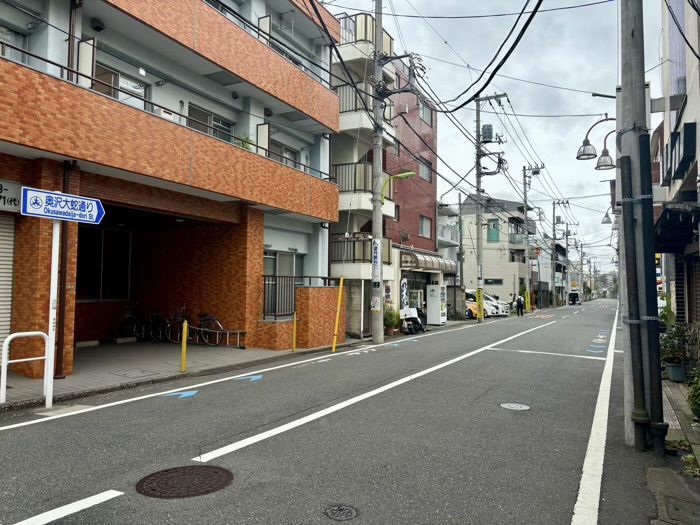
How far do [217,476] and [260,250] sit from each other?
1053 cm

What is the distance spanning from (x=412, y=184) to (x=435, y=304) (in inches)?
262

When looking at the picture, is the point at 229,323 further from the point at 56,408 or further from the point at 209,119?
the point at 56,408

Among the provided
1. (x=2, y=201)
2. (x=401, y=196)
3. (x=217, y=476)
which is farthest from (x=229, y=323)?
(x=401, y=196)

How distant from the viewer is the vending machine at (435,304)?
25453 millimetres

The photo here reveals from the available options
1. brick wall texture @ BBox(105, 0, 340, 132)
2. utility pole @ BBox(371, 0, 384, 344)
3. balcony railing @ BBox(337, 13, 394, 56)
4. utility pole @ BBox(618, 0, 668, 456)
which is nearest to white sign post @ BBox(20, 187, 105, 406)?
brick wall texture @ BBox(105, 0, 340, 132)

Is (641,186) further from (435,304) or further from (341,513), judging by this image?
(435,304)

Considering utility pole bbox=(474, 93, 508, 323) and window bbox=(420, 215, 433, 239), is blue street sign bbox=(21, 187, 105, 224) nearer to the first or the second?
window bbox=(420, 215, 433, 239)

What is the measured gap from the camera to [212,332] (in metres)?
14.7

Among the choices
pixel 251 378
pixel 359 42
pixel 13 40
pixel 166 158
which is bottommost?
pixel 251 378

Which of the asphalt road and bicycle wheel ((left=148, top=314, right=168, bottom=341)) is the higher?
bicycle wheel ((left=148, top=314, right=168, bottom=341))

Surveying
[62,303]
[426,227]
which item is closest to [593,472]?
[62,303]

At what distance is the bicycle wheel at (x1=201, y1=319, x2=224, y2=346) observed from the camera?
47.1 feet

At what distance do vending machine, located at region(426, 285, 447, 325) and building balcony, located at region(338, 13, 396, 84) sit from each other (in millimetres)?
10465

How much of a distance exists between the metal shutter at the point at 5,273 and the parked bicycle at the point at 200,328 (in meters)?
5.59
